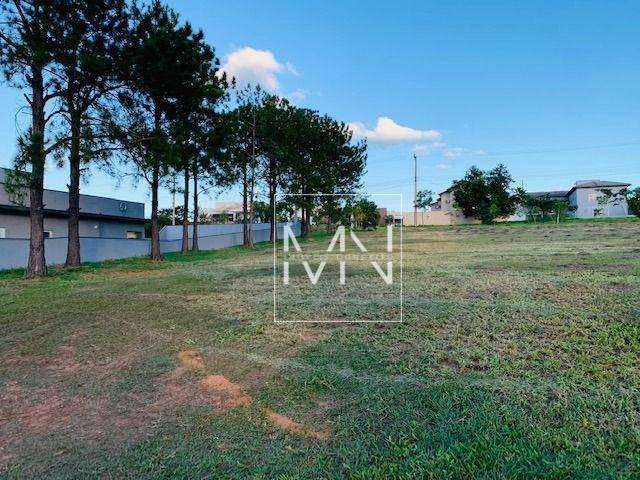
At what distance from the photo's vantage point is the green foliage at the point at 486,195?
3894 centimetres

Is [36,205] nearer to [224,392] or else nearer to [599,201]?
[224,392]

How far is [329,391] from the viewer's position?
9.18ft

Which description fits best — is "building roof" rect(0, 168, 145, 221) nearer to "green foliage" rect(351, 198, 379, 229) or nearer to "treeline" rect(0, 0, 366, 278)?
"treeline" rect(0, 0, 366, 278)

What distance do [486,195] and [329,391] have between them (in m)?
42.7

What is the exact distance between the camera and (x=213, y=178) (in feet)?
69.1

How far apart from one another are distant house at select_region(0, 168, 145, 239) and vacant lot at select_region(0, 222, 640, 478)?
41.5ft

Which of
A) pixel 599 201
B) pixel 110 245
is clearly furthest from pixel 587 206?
pixel 110 245

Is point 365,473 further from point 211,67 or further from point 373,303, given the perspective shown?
point 211,67

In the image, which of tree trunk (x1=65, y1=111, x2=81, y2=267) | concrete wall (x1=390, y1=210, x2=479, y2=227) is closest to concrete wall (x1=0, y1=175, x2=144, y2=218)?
tree trunk (x1=65, y1=111, x2=81, y2=267)

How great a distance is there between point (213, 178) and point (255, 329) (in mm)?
17954

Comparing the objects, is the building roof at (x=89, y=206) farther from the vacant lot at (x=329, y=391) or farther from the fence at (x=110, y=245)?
the vacant lot at (x=329, y=391)

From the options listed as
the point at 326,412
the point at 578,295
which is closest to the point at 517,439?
the point at 326,412

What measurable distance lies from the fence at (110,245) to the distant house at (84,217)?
63.6 inches

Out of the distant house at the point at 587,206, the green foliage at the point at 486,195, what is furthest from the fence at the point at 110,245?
the green foliage at the point at 486,195
